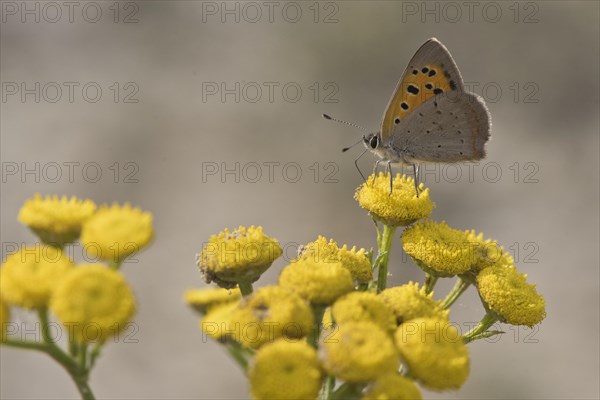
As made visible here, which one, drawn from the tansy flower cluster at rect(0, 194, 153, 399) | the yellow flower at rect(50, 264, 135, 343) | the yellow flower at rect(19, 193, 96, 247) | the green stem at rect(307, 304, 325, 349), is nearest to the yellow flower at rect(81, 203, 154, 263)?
the tansy flower cluster at rect(0, 194, 153, 399)

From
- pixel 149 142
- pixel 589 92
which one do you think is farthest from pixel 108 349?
pixel 589 92

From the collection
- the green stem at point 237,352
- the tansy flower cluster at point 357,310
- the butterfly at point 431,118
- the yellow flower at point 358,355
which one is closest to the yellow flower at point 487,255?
the tansy flower cluster at point 357,310

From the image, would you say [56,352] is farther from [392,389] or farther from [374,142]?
[374,142]

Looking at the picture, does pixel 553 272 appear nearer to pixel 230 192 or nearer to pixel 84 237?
pixel 230 192

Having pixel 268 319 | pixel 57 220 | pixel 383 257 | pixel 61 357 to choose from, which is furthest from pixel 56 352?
pixel 383 257

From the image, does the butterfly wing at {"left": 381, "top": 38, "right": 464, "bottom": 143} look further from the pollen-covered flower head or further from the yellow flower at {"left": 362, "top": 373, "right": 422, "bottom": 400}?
the yellow flower at {"left": 362, "top": 373, "right": 422, "bottom": 400}

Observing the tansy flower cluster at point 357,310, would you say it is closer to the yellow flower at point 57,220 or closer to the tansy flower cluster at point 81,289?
the tansy flower cluster at point 81,289
